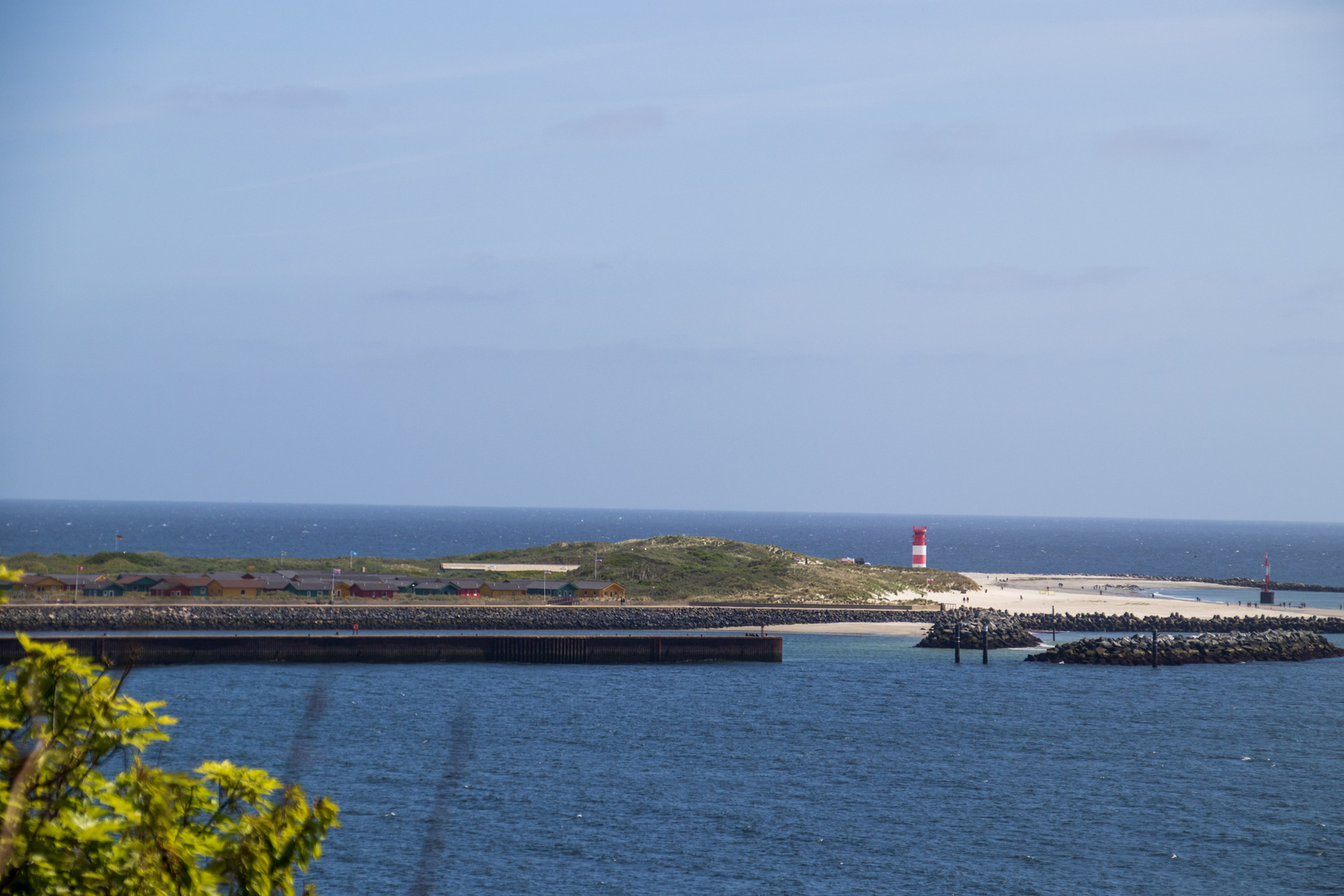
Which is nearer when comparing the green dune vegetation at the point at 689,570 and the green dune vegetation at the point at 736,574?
the green dune vegetation at the point at 736,574

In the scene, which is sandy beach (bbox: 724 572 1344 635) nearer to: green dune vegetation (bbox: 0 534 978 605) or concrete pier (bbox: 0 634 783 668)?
green dune vegetation (bbox: 0 534 978 605)

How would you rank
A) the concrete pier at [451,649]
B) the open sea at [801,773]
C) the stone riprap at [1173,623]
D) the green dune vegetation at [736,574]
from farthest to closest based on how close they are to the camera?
the green dune vegetation at [736,574] < the stone riprap at [1173,623] < the concrete pier at [451,649] < the open sea at [801,773]

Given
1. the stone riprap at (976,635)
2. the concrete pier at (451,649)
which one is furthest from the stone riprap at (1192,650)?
the concrete pier at (451,649)

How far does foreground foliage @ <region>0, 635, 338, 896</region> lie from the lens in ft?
23.4

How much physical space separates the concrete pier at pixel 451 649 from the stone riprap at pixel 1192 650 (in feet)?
79.0

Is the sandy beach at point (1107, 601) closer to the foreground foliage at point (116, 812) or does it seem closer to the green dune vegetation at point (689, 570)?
the green dune vegetation at point (689, 570)

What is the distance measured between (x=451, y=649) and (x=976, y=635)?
44654 millimetres

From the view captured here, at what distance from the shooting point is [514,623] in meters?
105

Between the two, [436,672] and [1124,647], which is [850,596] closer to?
[1124,647]

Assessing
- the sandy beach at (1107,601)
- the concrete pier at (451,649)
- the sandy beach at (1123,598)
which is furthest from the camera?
the sandy beach at (1123,598)

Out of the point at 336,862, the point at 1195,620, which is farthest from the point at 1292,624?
the point at 336,862

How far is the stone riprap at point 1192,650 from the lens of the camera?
9162 centimetres

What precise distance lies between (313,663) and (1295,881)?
67.5 m

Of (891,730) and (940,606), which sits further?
(940,606)
